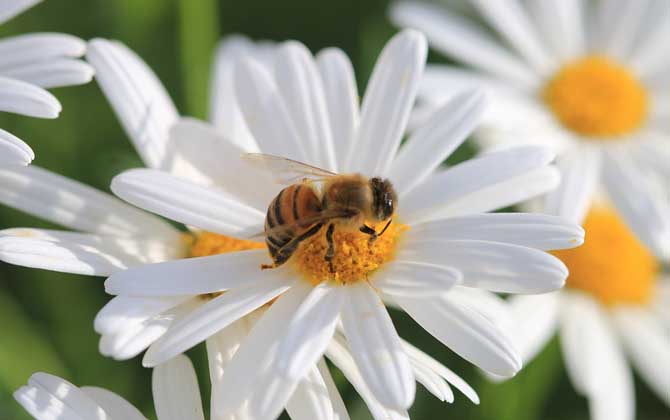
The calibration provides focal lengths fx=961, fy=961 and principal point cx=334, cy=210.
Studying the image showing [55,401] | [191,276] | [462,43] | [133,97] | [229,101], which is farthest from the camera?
[462,43]

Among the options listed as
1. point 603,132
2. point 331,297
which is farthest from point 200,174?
point 603,132

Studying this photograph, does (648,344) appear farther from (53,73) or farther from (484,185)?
(53,73)

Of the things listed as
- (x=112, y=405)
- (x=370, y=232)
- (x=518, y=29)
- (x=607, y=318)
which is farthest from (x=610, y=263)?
(x=112, y=405)

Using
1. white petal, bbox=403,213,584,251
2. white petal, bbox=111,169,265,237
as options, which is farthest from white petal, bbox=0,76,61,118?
white petal, bbox=403,213,584,251

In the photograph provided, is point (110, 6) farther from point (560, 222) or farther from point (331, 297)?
point (560, 222)

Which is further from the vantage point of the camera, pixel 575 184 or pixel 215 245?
pixel 575 184

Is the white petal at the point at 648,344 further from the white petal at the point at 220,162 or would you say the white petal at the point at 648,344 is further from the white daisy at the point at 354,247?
the white petal at the point at 220,162
